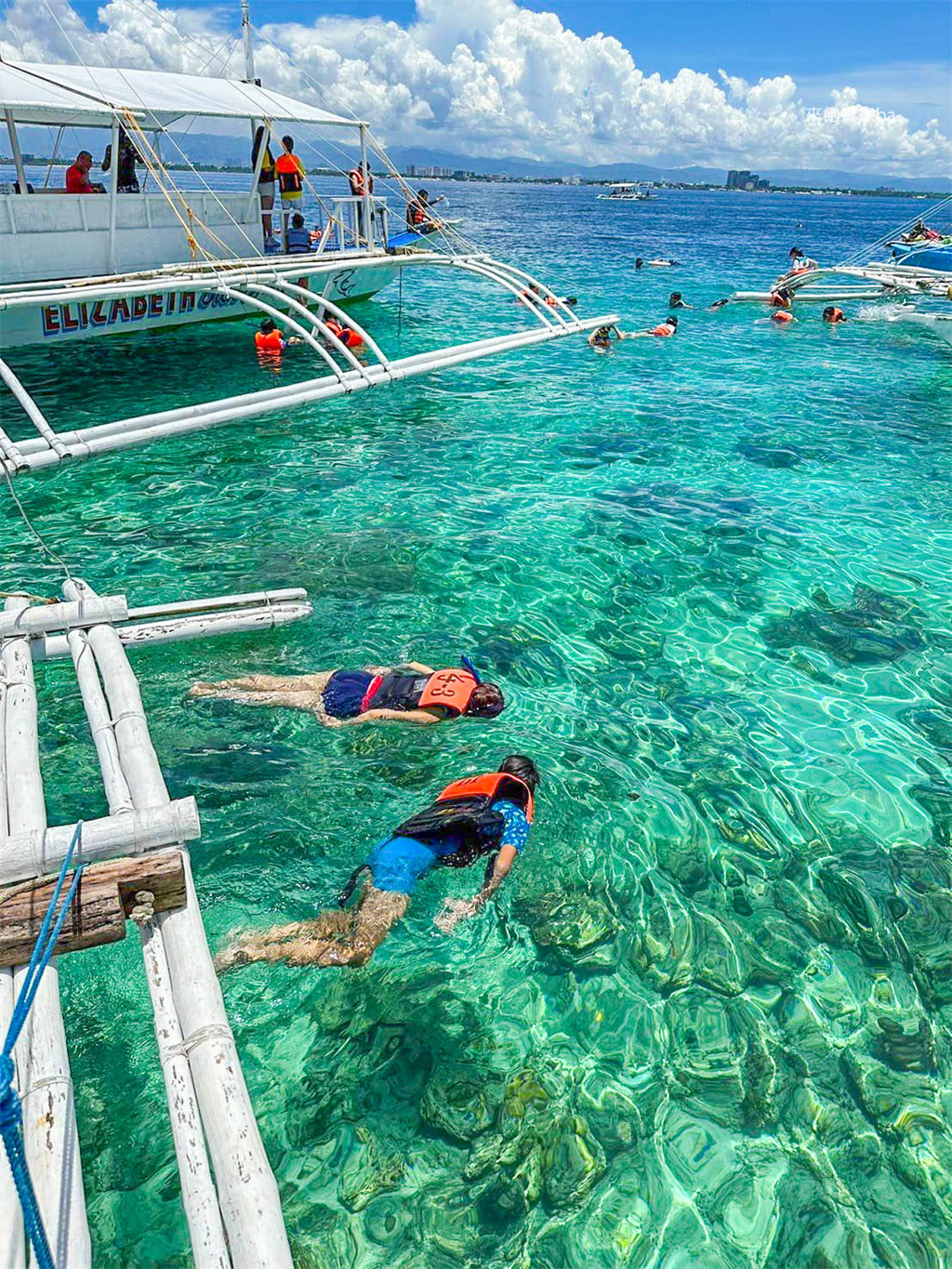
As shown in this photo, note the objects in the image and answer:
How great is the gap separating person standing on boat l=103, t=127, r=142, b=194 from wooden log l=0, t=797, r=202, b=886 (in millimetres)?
17190

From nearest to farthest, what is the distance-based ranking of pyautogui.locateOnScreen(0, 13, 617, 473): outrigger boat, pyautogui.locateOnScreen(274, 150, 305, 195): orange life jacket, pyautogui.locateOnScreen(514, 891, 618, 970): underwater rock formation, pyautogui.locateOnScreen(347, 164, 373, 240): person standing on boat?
pyautogui.locateOnScreen(514, 891, 618, 970): underwater rock formation < pyautogui.locateOnScreen(0, 13, 617, 473): outrigger boat < pyautogui.locateOnScreen(274, 150, 305, 195): orange life jacket < pyautogui.locateOnScreen(347, 164, 373, 240): person standing on boat

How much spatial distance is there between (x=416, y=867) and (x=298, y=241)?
62.5ft

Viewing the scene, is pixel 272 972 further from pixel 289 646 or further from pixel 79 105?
pixel 79 105

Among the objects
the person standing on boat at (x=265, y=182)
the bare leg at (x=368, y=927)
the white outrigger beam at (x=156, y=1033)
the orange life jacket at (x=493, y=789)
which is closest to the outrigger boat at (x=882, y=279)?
the person standing on boat at (x=265, y=182)

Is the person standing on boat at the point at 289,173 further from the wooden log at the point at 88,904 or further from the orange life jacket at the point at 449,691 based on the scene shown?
the wooden log at the point at 88,904

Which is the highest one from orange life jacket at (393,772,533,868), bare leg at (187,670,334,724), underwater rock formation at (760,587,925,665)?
orange life jacket at (393,772,533,868)

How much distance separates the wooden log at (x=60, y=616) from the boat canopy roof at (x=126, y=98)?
42.4ft

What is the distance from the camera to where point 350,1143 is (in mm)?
4039

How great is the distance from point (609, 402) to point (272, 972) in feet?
50.2

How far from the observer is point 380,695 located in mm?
6730

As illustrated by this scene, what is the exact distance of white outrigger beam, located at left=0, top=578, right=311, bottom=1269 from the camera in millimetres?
2635

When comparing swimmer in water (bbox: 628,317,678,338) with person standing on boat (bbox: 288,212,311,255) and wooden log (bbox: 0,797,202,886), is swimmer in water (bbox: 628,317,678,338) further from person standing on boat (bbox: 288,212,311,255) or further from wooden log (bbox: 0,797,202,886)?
wooden log (bbox: 0,797,202,886)

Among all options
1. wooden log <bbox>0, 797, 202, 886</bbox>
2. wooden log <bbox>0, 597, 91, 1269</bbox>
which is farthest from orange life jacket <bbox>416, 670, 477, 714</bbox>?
wooden log <bbox>0, 597, 91, 1269</bbox>

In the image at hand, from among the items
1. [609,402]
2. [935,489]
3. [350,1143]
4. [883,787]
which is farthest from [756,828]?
[609,402]
